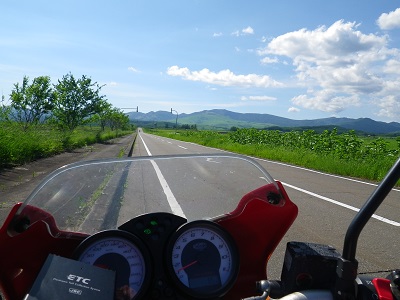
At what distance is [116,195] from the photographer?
209 centimetres

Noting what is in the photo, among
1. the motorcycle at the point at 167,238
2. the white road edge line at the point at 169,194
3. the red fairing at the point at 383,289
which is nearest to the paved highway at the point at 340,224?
the white road edge line at the point at 169,194

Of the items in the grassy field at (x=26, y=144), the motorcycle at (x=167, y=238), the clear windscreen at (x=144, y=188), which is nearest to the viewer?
the motorcycle at (x=167, y=238)

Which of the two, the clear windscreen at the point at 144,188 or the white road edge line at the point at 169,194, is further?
the white road edge line at the point at 169,194

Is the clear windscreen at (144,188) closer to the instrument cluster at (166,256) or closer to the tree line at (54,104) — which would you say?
the instrument cluster at (166,256)

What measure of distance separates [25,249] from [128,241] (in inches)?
17.0

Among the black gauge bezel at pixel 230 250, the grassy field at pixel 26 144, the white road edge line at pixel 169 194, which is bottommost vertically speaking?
the grassy field at pixel 26 144

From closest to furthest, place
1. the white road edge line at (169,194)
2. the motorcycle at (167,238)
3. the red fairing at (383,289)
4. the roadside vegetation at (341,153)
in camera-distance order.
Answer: the red fairing at (383,289)
the motorcycle at (167,238)
the white road edge line at (169,194)
the roadside vegetation at (341,153)

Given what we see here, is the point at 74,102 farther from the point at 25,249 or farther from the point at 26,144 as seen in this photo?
the point at 25,249

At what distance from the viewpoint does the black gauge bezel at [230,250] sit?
5.40 ft

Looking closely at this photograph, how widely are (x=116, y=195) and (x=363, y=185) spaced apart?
10.3m

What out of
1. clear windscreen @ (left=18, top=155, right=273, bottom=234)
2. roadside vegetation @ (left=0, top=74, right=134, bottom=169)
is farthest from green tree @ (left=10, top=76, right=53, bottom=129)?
clear windscreen @ (left=18, top=155, right=273, bottom=234)

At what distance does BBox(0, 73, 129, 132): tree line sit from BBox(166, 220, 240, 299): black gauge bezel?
593 inches

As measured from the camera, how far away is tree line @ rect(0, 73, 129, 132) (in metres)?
21.4

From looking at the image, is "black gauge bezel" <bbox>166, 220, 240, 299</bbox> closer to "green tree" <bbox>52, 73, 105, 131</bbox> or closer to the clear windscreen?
the clear windscreen
